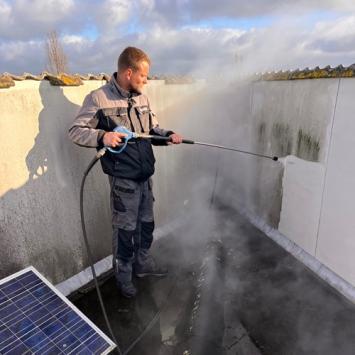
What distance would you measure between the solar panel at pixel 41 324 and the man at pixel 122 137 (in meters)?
0.84

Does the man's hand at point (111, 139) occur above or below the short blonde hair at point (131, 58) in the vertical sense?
below

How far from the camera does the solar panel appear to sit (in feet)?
A: 6.65

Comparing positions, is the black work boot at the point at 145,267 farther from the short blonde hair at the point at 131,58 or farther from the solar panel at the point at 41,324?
the short blonde hair at the point at 131,58

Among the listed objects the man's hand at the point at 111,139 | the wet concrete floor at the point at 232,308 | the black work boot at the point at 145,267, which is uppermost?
the man's hand at the point at 111,139

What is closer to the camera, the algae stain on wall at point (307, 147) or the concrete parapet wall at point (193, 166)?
the concrete parapet wall at point (193, 166)

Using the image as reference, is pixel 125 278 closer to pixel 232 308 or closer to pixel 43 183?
pixel 232 308

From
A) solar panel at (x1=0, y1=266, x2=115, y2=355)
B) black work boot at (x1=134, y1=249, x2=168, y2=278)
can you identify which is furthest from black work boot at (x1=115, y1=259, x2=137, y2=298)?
solar panel at (x1=0, y1=266, x2=115, y2=355)

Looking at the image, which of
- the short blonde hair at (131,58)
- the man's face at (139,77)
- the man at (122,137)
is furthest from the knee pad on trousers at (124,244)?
the short blonde hair at (131,58)

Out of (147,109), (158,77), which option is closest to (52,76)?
(147,109)

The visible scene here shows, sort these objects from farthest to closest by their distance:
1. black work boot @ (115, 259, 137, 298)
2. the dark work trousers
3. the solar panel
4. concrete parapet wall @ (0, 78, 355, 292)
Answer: black work boot @ (115, 259, 137, 298) < the dark work trousers < concrete parapet wall @ (0, 78, 355, 292) < the solar panel

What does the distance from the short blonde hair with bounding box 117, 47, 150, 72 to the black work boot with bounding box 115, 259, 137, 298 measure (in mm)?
1906

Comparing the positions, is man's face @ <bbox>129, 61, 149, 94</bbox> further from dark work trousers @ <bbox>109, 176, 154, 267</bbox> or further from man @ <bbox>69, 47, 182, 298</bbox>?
dark work trousers @ <bbox>109, 176, 154, 267</bbox>

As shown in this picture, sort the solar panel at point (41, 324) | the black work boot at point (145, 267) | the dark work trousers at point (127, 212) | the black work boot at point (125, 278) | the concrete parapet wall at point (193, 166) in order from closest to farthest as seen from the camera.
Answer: the solar panel at point (41, 324) → the concrete parapet wall at point (193, 166) → the dark work trousers at point (127, 212) → the black work boot at point (125, 278) → the black work boot at point (145, 267)

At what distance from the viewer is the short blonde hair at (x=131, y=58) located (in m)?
2.63
